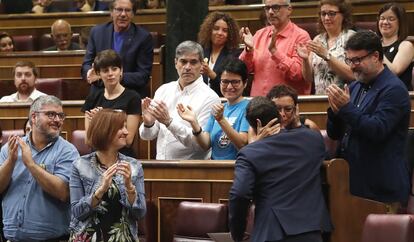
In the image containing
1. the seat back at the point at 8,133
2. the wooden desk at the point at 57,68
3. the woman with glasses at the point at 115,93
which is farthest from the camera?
the wooden desk at the point at 57,68

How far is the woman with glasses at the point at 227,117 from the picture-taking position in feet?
16.9

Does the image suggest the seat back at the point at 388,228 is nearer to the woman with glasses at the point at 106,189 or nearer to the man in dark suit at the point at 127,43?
the woman with glasses at the point at 106,189

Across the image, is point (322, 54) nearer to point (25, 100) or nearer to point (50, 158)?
point (50, 158)

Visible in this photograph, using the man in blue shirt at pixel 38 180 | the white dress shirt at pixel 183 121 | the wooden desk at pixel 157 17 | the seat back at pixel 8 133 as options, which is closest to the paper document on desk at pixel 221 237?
the man in blue shirt at pixel 38 180

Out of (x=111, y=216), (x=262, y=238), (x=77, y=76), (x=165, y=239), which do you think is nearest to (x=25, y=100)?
(x=77, y=76)

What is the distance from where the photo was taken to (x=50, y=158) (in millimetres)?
4781

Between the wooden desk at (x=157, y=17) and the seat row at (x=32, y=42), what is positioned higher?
the wooden desk at (x=157, y=17)

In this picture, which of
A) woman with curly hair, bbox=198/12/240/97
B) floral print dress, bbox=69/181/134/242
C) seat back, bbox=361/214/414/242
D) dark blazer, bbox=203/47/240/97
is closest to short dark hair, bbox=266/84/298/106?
seat back, bbox=361/214/414/242

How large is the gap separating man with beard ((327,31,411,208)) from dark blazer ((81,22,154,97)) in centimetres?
205

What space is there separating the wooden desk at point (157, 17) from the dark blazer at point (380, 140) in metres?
3.45

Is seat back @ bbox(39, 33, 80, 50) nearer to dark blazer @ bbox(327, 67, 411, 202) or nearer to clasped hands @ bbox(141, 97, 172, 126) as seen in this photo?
clasped hands @ bbox(141, 97, 172, 126)

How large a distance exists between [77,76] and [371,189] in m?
3.76

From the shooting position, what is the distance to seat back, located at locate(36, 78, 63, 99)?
738 centimetres

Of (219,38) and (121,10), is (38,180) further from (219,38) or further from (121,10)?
(121,10)
